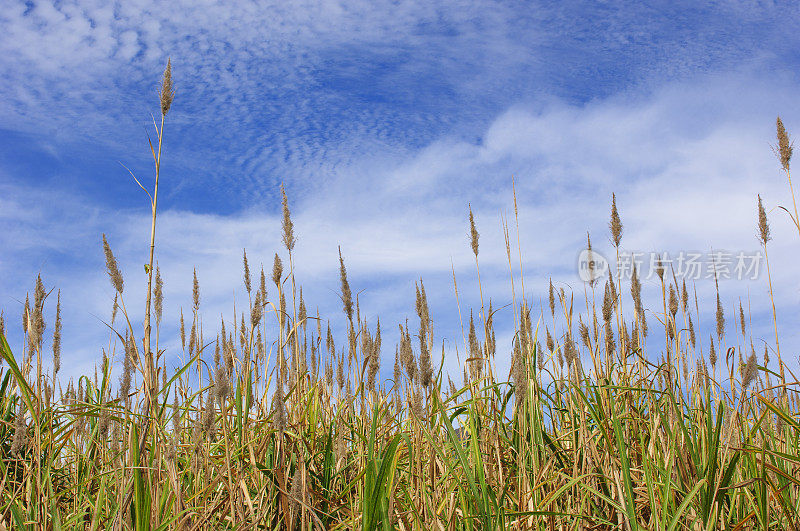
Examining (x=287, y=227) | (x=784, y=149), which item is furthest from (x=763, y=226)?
(x=287, y=227)

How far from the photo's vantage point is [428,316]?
10.7ft

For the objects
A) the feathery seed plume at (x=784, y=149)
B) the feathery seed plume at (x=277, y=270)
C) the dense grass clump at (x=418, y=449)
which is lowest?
the dense grass clump at (x=418, y=449)

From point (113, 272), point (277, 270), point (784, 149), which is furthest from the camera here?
point (784, 149)

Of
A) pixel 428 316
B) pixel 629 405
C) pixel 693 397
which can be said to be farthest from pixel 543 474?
pixel 693 397

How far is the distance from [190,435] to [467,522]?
2.19 m

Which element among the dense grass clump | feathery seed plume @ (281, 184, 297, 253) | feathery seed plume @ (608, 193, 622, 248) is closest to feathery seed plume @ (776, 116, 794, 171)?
the dense grass clump

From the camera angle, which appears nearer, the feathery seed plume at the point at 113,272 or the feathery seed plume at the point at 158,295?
the feathery seed plume at the point at 113,272

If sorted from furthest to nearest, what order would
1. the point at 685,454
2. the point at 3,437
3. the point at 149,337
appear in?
1. the point at 3,437
2. the point at 685,454
3. the point at 149,337

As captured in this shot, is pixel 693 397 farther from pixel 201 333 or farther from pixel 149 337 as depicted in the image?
pixel 201 333

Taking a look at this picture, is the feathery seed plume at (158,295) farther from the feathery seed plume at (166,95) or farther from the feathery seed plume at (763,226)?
the feathery seed plume at (763,226)

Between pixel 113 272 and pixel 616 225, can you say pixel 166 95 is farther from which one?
pixel 616 225

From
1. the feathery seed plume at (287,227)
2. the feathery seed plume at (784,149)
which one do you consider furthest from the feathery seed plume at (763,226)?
the feathery seed plume at (287,227)

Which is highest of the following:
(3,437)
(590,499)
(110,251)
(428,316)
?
(110,251)

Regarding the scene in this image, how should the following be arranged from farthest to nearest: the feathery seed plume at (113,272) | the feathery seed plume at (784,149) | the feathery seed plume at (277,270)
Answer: the feathery seed plume at (784,149)
the feathery seed plume at (277,270)
the feathery seed plume at (113,272)
